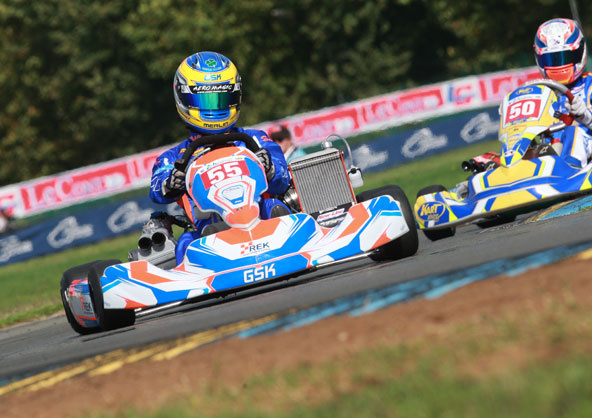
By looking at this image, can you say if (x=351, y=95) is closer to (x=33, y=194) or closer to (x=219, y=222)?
(x=33, y=194)

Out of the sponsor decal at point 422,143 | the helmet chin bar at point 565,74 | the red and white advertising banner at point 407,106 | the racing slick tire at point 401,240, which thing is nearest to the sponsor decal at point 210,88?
the racing slick tire at point 401,240

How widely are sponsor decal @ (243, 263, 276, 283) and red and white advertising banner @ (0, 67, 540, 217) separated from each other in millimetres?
20189

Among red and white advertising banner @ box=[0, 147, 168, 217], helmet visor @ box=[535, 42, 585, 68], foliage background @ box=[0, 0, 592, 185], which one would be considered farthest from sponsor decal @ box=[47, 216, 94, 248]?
foliage background @ box=[0, 0, 592, 185]

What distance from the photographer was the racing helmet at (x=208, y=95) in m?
7.98

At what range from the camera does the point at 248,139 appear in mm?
7641

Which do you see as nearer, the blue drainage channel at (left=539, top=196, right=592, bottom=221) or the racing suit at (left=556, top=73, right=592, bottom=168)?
the blue drainage channel at (left=539, top=196, right=592, bottom=221)

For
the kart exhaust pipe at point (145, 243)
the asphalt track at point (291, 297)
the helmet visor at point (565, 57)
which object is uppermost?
the helmet visor at point (565, 57)

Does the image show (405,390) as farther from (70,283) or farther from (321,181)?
(70,283)

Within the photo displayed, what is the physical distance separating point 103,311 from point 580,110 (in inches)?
182

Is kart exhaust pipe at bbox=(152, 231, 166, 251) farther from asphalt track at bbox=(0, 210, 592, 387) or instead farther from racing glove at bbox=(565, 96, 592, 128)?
racing glove at bbox=(565, 96, 592, 128)

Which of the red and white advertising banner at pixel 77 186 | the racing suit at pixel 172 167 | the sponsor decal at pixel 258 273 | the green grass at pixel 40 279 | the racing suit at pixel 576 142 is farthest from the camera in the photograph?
the red and white advertising banner at pixel 77 186

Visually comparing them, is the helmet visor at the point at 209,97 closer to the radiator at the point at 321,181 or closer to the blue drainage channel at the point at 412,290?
the radiator at the point at 321,181

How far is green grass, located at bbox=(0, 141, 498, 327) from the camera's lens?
12.6 m

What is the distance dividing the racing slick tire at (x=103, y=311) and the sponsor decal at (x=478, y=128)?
21407mm
